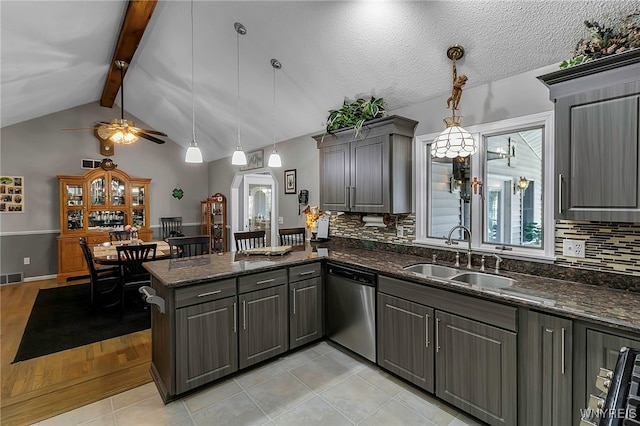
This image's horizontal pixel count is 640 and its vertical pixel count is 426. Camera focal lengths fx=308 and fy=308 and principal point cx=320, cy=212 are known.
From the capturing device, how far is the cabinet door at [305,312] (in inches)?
112

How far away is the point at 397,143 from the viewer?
9.80ft

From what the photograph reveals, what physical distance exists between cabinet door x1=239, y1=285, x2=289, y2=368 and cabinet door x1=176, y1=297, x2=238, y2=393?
0.27 feet

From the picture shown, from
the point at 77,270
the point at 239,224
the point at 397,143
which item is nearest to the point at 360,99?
the point at 397,143

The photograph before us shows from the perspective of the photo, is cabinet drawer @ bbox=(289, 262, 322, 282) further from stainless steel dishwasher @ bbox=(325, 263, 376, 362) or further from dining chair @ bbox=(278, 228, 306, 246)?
dining chair @ bbox=(278, 228, 306, 246)

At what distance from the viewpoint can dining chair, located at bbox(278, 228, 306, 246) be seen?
4094 mm

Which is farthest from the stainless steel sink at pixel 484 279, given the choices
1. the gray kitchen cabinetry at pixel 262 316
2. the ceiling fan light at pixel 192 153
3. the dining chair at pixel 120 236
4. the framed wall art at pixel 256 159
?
the dining chair at pixel 120 236

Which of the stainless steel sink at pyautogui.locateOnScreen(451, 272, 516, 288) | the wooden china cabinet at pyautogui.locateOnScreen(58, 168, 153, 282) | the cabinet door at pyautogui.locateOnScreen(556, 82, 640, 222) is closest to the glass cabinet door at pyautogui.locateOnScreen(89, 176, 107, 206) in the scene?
the wooden china cabinet at pyautogui.locateOnScreen(58, 168, 153, 282)

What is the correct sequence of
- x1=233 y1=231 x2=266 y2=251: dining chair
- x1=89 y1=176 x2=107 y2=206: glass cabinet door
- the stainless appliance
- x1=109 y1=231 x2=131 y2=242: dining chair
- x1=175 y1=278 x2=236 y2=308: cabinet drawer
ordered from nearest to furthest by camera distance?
the stainless appliance
x1=175 y1=278 x2=236 y2=308: cabinet drawer
x1=233 y1=231 x2=266 y2=251: dining chair
x1=109 y1=231 x2=131 y2=242: dining chair
x1=89 y1=176 x2=107 y2=206: glass cabinet door

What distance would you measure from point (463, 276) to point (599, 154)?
3.95 ft

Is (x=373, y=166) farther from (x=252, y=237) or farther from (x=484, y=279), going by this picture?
(x=252, y=237)

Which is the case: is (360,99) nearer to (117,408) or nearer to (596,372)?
(596,372)

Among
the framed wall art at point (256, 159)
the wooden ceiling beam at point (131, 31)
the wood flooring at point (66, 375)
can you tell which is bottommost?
the wood flooring at point (66, 375)

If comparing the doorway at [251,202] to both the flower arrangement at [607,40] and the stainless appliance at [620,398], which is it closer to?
the flower arrangement at [607,40]

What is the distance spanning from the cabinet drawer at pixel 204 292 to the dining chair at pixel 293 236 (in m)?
1.65
